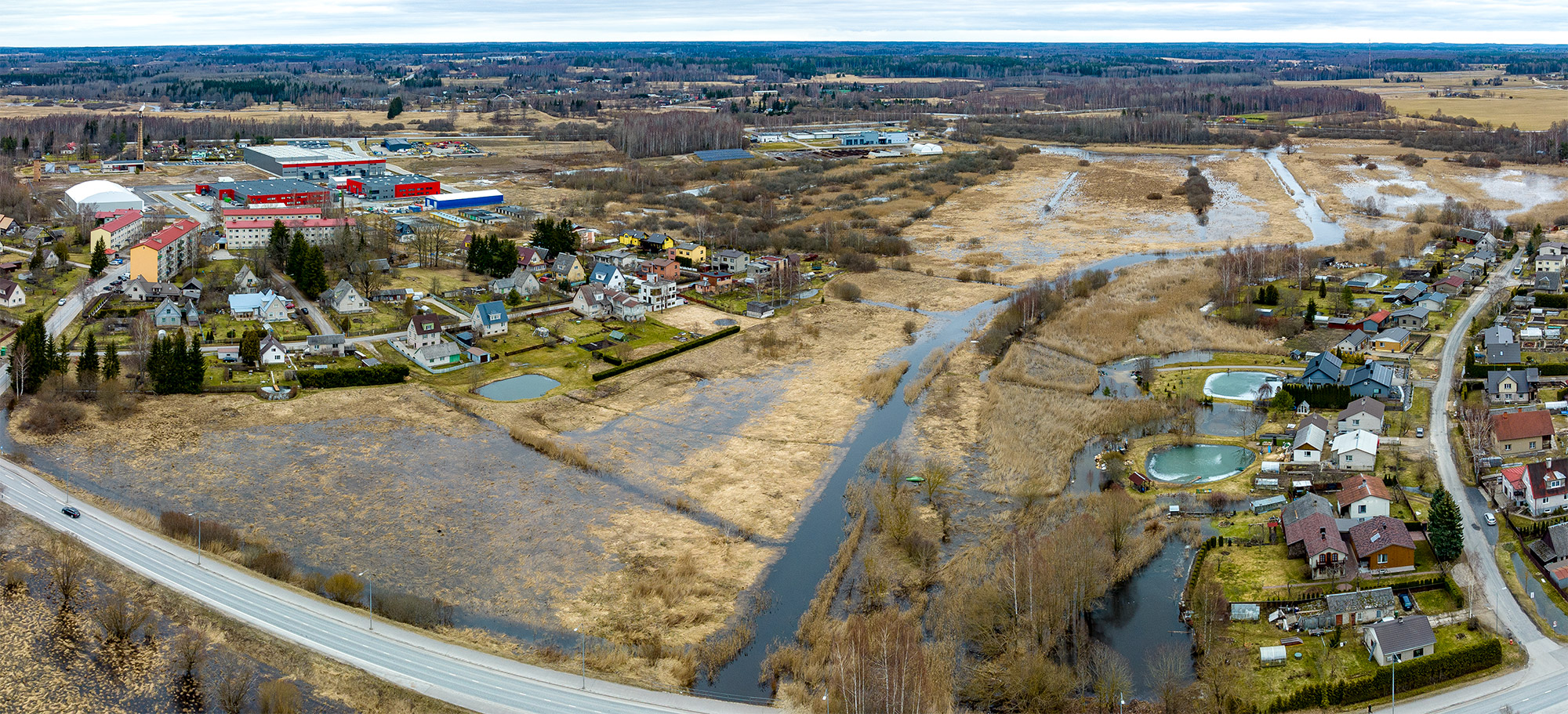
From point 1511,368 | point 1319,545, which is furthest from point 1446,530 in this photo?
point 1511,368

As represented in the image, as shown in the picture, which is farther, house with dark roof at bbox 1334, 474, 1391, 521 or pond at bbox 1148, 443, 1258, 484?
pond at bbox 1148, 443, 1258, 484

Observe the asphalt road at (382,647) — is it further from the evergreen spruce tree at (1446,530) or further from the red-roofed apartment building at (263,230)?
the red-roofed apartment building at (263,230)

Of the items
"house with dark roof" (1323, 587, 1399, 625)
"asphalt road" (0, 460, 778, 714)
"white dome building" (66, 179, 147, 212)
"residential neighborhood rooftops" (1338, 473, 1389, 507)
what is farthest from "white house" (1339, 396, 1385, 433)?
"white dome building" (66, 179, 147, 212)

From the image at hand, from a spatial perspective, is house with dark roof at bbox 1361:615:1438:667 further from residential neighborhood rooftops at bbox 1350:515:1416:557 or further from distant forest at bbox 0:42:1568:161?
distant forest at bbox 0:42:1568:161

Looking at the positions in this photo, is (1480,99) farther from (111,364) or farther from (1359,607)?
(111,364)

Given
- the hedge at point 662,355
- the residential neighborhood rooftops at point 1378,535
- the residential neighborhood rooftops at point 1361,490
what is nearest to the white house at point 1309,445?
the residential neighborhood rooftops at point 1361,490

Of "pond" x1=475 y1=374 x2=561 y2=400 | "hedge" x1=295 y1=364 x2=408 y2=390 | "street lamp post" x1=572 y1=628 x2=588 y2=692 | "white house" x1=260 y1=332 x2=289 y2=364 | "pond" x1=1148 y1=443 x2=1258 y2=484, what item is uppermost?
"white house" x1=260 y1=332 x2=289 y2=364
